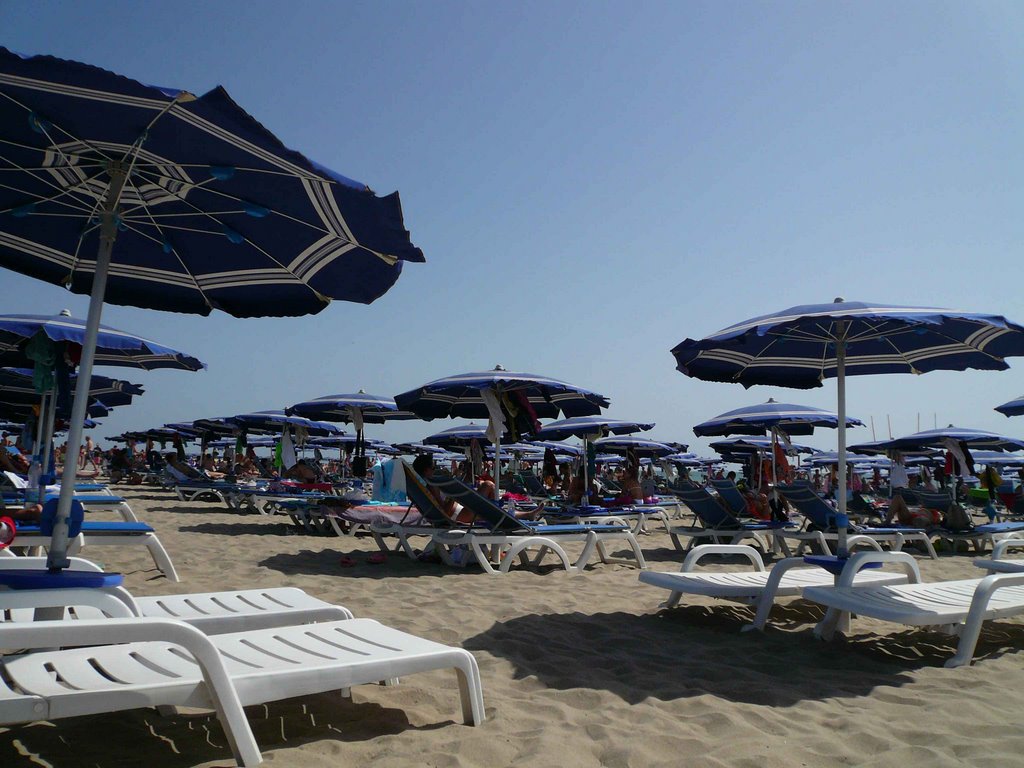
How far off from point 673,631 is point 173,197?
12.1 feet

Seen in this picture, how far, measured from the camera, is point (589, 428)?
13.4 meters

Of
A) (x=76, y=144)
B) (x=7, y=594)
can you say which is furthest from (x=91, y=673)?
(x=76, y=144)

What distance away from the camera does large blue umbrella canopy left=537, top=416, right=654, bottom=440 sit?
13281 millimetres

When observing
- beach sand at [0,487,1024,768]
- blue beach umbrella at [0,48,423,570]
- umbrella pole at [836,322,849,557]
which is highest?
blue beach umbrella at [0,48,423,570]

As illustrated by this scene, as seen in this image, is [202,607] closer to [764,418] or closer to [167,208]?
[167,208]

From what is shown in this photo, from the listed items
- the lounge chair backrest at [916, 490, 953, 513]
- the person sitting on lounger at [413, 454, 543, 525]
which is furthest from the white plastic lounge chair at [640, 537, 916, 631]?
the lounge chair backrest at [916, 490, 953, 513]

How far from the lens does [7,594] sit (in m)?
2.46

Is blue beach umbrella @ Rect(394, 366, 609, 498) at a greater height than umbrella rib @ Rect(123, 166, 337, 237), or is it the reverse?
umbrella rib @ Rect(123, 166, 337, 237)

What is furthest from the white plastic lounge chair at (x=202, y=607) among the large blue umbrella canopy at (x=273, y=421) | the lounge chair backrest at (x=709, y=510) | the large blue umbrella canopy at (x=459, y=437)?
the large blue umbrella canopy at (x=459, y=437)

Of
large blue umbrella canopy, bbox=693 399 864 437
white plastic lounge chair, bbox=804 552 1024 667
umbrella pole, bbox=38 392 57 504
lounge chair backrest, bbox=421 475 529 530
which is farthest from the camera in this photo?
large blue umbrella canopy, bbox=693 399 864 437

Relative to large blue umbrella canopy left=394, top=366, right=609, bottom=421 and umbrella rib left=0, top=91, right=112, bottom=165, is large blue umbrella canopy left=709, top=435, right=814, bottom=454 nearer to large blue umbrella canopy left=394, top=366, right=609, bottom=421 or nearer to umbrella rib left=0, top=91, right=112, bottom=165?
large blue umbrella canopy left=394, top=366, right=609, bottom=421

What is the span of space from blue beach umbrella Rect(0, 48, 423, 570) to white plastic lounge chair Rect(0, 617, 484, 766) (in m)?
0.93

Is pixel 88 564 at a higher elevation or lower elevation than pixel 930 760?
higher

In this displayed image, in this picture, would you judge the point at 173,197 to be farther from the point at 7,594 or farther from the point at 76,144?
the point at 7,594
